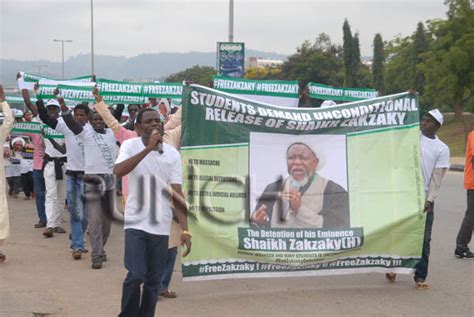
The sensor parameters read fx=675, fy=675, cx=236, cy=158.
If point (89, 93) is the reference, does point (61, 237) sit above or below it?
below

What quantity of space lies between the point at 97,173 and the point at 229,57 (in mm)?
9308

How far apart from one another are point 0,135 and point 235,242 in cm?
330

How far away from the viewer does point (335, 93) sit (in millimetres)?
13320

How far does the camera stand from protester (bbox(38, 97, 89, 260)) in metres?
8.23

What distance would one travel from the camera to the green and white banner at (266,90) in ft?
39.4

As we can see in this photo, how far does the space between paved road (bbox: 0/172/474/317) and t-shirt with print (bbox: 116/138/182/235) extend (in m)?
1.26

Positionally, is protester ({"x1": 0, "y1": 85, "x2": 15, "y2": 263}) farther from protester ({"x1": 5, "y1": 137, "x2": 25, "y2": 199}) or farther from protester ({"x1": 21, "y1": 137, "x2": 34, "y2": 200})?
protester ({"x1": 5, "y1": 137, "x2": 25, "y2": 199})

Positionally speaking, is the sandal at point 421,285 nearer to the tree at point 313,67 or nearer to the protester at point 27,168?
the protester at point 27,168

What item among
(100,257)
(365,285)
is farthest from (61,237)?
(365,285)

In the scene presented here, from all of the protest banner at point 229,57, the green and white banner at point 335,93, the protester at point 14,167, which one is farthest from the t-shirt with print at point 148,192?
the protest banner at point 229,57

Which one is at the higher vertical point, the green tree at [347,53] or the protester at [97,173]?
the green tree at [347,53]

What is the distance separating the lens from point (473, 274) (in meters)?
7.59

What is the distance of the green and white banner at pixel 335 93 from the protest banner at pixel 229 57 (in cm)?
386

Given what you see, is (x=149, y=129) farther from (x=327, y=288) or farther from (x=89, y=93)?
(x=89, y=93)
